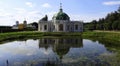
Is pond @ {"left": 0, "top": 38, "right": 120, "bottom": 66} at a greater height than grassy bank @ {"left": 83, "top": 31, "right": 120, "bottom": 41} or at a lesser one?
lesser

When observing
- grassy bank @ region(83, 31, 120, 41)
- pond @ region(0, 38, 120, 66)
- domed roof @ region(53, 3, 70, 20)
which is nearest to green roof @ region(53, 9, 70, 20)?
domed roof @ region(53, 3, 70, 20)

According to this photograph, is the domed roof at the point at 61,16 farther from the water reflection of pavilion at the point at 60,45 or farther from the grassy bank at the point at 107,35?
the water reflection of pavilion at the point at 60,45

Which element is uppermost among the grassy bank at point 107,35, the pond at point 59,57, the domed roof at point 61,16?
the domed roof at point 61,16

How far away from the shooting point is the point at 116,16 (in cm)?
10575

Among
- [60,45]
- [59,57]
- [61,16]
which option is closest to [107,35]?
[60,45]

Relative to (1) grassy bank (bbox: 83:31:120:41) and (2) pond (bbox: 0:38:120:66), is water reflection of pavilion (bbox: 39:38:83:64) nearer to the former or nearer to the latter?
(2) pond (bbox: 0:38:120:66)

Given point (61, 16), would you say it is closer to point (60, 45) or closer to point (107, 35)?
point (107, 35)

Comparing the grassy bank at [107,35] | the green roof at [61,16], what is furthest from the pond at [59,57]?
the green roof at [61,16]

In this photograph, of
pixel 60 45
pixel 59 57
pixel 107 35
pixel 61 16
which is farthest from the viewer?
pixel 61 16

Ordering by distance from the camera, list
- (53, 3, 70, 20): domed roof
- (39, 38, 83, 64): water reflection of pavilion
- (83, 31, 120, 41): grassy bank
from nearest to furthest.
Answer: (39, 38, 83, 64): water reflection of pavilion → (83, 31, 120, 41): grassy bank → (53, 3, 70, 20): domed roof

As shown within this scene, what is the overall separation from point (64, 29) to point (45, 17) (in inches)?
1324

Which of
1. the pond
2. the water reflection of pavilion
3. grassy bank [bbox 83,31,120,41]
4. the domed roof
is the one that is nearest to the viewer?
the pond

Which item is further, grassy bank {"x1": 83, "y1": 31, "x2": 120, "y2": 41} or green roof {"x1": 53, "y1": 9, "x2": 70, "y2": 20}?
green roof {"x1": 53, "y1": 9, "x2": 70, "y2": 20}

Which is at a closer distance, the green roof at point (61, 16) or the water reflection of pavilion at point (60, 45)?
the water reflection of pavilion at point (60, 45)
